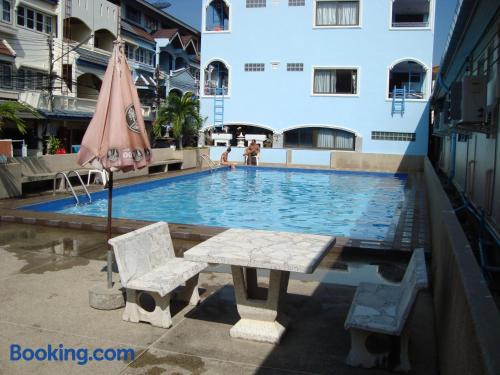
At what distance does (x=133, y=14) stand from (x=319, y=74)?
20.8m

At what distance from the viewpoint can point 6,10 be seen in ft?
89.6

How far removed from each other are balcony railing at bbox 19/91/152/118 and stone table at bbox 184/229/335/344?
22.8m

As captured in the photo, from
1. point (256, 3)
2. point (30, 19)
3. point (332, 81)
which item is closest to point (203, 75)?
point (256, 3)

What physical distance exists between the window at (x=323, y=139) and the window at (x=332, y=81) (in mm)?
2227

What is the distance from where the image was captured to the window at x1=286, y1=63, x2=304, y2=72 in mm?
29625

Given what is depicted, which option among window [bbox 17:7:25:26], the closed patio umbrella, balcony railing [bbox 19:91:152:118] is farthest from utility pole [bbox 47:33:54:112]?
the closed patio umbrella

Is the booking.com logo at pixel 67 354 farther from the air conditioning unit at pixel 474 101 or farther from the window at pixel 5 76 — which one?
the window at pixel 5 76

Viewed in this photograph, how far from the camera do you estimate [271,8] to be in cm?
2989

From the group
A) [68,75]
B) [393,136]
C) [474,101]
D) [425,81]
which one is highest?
[68,75]

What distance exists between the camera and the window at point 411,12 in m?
28.6

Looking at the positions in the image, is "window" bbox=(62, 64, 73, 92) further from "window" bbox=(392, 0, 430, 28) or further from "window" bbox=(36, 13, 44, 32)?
"window" bbox=(392, 0, 430, 28)

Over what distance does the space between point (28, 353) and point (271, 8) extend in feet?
93.0

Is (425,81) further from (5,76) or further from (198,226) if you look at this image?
(5,76)

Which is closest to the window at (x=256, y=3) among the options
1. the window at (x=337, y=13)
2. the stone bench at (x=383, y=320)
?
the window at (x=337, y=13)
